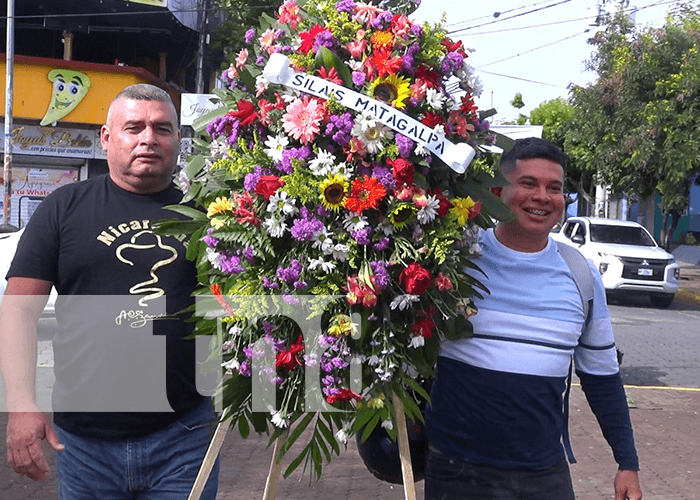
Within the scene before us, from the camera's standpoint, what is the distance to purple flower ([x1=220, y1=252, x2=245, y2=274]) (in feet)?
8.75

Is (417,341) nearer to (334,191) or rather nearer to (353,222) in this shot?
(353,222)

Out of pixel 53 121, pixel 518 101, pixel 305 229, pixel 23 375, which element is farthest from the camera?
pixel 518 101

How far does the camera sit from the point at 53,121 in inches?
889

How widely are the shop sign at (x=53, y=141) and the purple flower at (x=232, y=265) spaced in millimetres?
21567

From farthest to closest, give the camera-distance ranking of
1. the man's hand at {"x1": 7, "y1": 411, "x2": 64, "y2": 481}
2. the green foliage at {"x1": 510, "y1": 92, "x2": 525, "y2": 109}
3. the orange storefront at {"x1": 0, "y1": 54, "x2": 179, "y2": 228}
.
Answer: the green foliage at {"x1": 510, "y1": 92, "x2": 525, "y2": 109} < the orange storefront at {"x1": 0, "y1": 54, "x2": 179, "y2": 228} < the man's hand at {"x1": 7, "y1": 411, "x2": 64, "y2": 481}

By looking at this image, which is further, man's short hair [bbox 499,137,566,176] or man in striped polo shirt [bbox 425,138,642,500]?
man's short hair [bbox 499,137,566,176]

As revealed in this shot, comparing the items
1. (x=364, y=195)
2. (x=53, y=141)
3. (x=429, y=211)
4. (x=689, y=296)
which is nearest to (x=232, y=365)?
(x=364, y=195)

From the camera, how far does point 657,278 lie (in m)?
16.8

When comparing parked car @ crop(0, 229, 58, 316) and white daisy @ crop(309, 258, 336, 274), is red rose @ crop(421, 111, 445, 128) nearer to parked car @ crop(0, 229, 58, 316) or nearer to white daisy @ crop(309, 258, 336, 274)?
white daisy @ crop(309, 258, 336, 274)

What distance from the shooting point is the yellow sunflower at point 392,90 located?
8.72 ft

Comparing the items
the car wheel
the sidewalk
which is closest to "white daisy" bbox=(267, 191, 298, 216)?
the sidewalk

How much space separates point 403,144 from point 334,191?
242mm

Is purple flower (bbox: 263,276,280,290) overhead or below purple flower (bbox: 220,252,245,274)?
below

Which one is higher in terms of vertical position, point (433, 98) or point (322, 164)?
point (433, 98)
